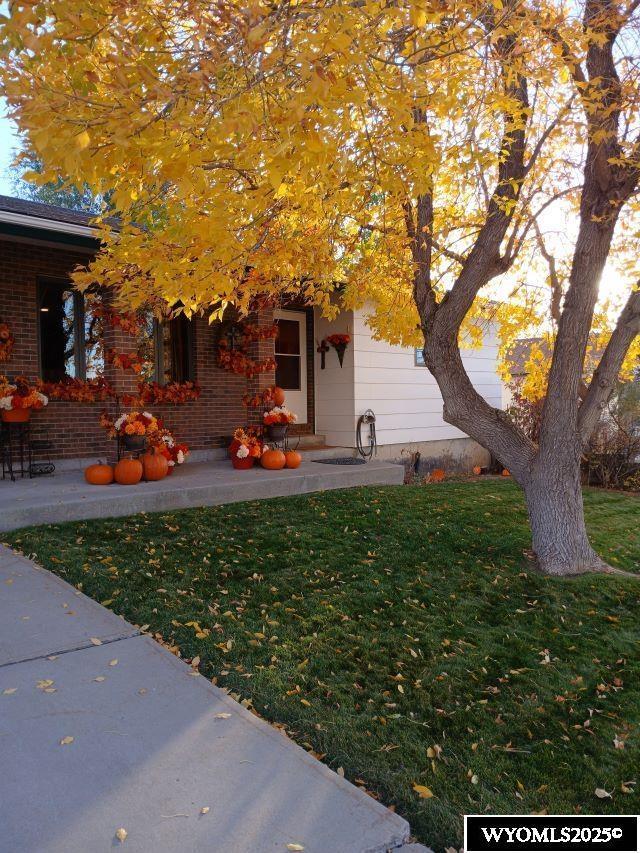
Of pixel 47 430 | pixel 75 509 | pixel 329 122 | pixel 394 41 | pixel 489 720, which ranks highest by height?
pixel 394 41

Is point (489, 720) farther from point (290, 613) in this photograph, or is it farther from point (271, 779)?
point (290, 613)

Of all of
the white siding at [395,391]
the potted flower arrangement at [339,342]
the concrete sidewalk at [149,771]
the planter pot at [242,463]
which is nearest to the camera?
the concrete sidewalk at [149,771]

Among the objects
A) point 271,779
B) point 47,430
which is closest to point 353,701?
point 271,779

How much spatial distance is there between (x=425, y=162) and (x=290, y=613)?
3.04 metres

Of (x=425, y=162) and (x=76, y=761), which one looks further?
(x=425, y=162)

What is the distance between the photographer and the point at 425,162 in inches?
164

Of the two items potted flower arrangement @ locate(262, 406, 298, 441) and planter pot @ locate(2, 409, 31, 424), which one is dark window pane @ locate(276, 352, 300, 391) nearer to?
potted flower arrangement @ locate(262, 406, 298, 441)

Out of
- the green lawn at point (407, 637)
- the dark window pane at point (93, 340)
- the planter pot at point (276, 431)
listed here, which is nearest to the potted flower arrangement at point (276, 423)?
the planter pot at point (276, 431)

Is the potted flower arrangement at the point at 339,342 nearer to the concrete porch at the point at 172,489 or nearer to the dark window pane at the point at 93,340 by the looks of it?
the concrete porch at the point at 172,489

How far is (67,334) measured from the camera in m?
8.48

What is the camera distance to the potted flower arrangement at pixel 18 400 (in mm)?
7301

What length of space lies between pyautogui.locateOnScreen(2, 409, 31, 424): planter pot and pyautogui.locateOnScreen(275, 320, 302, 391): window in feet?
15.0

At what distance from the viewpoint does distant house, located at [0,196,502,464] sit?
25.9ft

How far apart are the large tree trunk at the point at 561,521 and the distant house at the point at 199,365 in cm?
457
